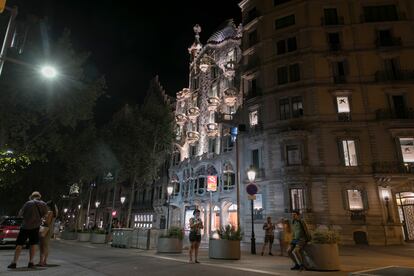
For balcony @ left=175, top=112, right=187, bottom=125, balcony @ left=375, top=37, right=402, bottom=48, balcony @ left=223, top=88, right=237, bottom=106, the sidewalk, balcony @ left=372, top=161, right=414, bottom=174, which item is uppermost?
balcony @ left=375, top=37, right=402, bottom=48

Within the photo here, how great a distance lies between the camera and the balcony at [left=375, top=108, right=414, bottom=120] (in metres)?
25.6

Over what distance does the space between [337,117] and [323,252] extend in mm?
19939

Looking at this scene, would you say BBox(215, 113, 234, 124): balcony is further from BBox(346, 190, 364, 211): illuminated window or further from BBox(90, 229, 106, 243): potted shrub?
BBox(90, 229, 106, 243): potted shrub

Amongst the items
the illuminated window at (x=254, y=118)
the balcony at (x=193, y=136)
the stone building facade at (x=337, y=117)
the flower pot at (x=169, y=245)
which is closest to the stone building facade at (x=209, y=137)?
the balcony at (x=193, y=136)

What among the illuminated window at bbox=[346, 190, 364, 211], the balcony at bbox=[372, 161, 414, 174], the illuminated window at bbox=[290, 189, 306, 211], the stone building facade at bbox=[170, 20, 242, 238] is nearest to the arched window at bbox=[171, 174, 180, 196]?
the stone building facade at bbox=[170, 20, 242, 238]

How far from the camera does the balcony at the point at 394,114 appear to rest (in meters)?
25.6

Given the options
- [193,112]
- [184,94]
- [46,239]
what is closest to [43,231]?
[46,239]

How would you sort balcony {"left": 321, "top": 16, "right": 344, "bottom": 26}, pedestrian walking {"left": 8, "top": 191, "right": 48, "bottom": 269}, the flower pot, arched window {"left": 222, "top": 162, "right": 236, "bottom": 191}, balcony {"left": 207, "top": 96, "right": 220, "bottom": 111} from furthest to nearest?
balcony {"left": 207, "top": 96, "right": 220, "bottom": 111}, arched window {"left": 222, "top": 162, "right": 236, "bottom": 191}, balcony {"left": 321, "top": 16, "right": 344, "bottom": 26}, the flower pot, pedestrian walking {"left": 8, "top": 191, "right": 48, "bottom": 269}

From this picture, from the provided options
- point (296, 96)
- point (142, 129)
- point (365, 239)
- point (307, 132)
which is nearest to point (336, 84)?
point (296, 96)

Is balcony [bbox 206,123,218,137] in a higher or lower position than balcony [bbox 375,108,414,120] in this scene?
higher

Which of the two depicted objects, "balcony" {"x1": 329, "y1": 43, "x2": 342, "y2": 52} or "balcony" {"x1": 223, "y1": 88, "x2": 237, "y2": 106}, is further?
"balcony" {"x1": 223, "y1": 88, "x2": 237, "y2": 106}

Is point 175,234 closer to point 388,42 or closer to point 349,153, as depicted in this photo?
point 349,153

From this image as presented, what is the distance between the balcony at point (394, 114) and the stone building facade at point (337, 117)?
76 mm

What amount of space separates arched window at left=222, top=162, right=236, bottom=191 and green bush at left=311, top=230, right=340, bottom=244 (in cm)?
2454
